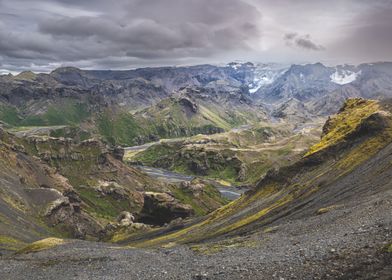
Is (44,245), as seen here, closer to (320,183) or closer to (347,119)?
(320,183)

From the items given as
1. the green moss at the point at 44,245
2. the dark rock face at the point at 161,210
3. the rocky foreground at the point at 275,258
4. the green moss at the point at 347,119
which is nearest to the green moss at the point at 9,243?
the green moss at the point at 44,245

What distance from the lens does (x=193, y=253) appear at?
189ft

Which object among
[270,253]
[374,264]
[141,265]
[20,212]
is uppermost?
[374,264]

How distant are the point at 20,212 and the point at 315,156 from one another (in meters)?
114

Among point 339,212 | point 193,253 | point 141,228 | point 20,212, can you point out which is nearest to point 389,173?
point 339,212

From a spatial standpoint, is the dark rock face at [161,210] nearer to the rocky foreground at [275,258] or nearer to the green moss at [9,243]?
the green moss at [9,243]

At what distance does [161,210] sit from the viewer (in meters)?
168

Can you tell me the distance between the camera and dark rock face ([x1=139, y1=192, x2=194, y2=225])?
167m

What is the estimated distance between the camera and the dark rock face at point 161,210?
16712 centimetres

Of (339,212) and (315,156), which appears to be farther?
(315,156)

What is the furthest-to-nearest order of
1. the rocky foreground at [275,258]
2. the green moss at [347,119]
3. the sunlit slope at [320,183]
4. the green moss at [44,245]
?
the green moss at [347,119], the green moss at [44,245], the sunlit slope at [320,183], the rocky foreground at [275,258]

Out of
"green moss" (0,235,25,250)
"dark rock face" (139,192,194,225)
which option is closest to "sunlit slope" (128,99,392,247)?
"green moss" (0,235,25,250)

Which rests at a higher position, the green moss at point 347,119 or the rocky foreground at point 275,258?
the green moss at point 347,119

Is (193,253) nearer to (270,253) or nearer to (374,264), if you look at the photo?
(270,253)
